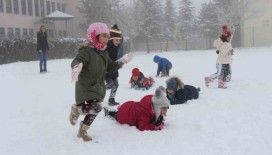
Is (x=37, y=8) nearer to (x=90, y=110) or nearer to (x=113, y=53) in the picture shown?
(x=113, y=53)

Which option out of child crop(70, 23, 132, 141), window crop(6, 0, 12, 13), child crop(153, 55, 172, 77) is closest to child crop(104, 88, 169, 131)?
child crop(70, 23, 132, 141)

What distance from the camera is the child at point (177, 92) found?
9499mm

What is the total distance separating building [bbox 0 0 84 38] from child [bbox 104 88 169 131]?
32.0 meters

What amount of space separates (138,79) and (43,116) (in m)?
4.34

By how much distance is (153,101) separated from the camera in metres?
7.28

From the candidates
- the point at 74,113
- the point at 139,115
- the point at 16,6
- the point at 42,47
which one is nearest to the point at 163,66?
the point at 42,47

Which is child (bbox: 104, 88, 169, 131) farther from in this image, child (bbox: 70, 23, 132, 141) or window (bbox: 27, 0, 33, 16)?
window (bbox: 27, 0, 33, 16)

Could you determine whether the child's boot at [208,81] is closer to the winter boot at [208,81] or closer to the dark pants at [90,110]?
the winter boot at [208,81]

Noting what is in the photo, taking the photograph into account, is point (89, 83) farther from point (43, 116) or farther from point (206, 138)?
point (43, 116)

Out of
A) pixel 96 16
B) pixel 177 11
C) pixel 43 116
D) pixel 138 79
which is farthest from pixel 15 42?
pixel 177 11

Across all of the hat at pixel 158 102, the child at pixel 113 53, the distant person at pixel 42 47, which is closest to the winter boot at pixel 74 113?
the hat at pixel 158 102

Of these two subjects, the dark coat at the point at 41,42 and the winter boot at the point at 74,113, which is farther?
the dark coat at the point at 41,42

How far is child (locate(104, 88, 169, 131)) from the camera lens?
716 cm

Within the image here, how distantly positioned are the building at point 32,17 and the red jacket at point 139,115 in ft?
105
